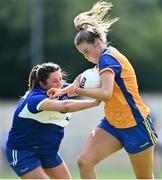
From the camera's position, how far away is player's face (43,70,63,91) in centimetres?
989

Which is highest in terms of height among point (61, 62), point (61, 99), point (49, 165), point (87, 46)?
point (87, 46)

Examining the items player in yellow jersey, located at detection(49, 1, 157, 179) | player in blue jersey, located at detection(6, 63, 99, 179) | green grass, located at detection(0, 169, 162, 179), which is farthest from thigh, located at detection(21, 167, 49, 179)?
green grass, located at detection(0, 169, 162, 179)

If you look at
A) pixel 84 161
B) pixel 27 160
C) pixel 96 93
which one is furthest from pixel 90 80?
pixel 27 160

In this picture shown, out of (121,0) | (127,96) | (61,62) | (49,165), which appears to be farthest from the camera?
(121,0)

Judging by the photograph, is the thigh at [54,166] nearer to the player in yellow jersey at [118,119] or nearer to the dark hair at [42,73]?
the player in yellow jersey at [118,119]

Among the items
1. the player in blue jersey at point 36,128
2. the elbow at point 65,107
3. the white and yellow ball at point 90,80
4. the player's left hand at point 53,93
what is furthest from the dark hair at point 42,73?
the white and yellow ball at point 90,80

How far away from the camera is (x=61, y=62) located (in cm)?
3950

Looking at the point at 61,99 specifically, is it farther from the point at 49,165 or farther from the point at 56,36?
the point at 56,36

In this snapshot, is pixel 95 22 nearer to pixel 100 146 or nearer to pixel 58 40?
pixel 100 146

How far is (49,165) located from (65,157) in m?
13.5

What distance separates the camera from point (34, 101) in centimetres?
976

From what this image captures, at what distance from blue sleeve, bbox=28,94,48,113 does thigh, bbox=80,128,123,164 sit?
66 centimetres

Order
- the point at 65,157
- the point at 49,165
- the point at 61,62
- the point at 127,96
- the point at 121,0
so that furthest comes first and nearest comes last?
1. the point at 121,0
2. the point at 61,62
3. the point at 65,157
4. the point at 49,165
5. the point at 127,96

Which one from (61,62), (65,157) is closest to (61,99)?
(65,157)
